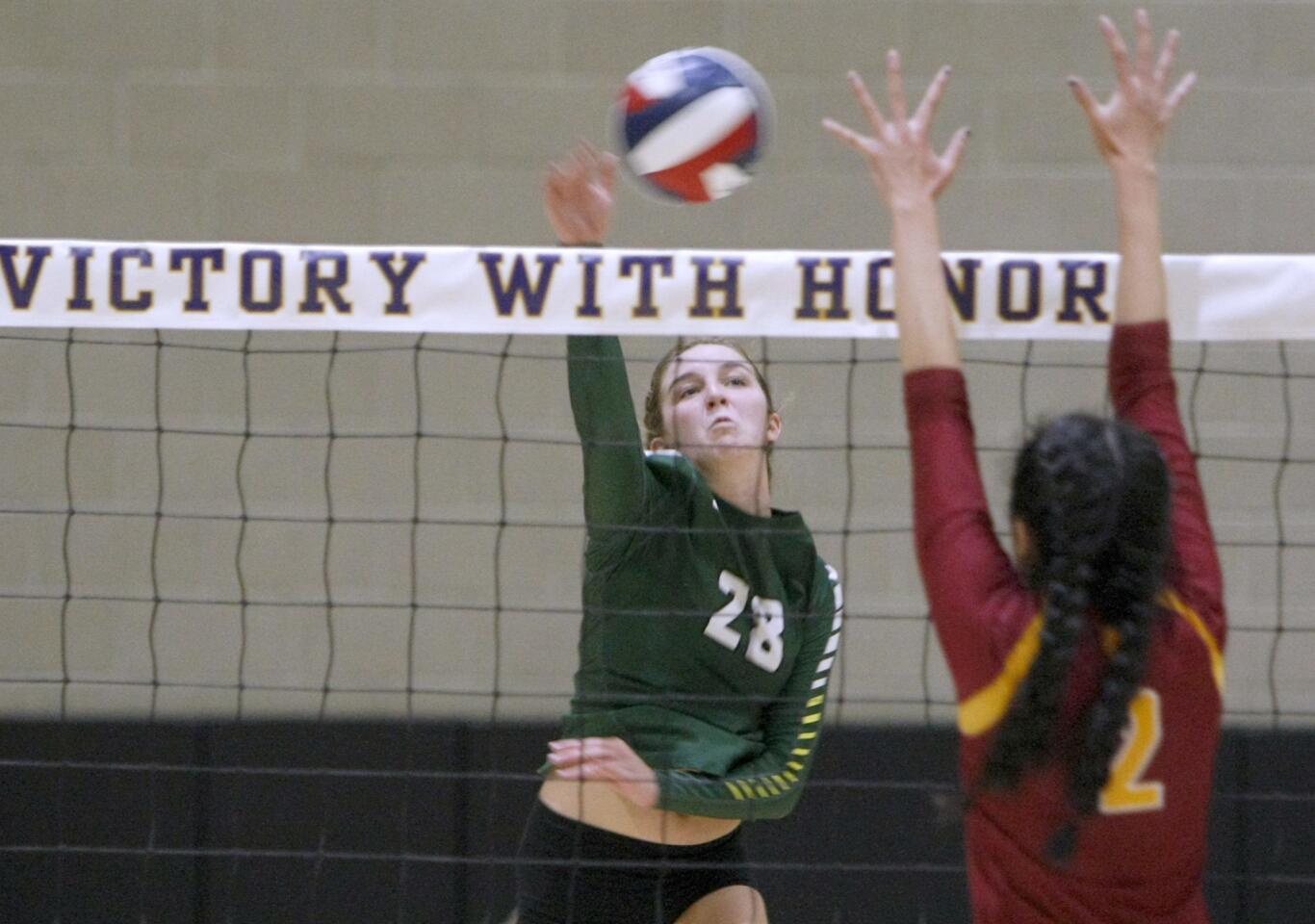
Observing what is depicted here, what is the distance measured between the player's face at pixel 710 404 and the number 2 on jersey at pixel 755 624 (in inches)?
9.6

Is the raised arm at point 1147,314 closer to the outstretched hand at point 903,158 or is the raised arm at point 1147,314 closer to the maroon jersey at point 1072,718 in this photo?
the maroon jersey at point 1072,718

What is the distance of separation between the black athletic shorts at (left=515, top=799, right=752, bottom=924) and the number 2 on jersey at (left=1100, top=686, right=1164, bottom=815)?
1.25 m

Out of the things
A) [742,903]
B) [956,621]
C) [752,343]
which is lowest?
[742,903]

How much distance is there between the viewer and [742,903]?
2.85m

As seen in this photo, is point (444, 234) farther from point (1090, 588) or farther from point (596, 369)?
point (1090, 588)

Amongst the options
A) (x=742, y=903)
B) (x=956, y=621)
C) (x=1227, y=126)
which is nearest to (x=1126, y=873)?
(x=956, y=621)

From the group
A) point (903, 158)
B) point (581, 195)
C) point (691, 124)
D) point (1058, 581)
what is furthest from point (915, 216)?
point (691, 124)

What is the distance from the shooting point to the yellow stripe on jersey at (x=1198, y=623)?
1692mm

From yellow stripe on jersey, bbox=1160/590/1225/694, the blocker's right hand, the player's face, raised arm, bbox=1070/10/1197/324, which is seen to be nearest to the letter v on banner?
the blocker's right hand

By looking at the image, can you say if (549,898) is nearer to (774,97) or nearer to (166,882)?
(166,882)

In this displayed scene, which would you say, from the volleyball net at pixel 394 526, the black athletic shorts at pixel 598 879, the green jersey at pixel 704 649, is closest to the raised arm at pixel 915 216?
the green jersey at pixel 704 649

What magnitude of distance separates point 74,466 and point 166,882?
1209mm

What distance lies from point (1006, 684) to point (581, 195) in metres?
1.18

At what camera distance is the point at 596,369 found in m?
2.47
